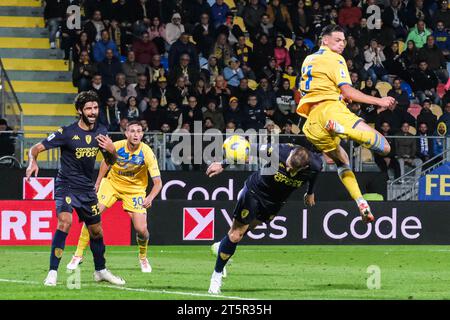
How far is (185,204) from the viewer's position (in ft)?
75.5

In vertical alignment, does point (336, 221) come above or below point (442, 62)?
below

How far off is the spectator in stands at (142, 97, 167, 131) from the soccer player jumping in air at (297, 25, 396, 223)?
11.4 meters

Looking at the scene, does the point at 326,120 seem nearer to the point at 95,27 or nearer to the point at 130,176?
the point at 130,176

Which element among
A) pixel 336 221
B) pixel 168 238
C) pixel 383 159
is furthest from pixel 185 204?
pixel 383 159

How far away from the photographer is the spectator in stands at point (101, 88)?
26.5 m

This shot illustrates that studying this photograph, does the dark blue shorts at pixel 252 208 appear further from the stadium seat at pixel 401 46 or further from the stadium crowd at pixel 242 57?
the stadium seat at pixel 401 46

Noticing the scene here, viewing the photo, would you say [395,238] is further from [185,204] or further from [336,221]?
[185,204]

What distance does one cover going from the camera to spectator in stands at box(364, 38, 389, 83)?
2967 cm

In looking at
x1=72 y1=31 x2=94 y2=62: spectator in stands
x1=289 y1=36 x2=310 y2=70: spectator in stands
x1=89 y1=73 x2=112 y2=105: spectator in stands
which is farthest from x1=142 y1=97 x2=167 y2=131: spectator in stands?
x1=289 y1=36 x2=310 y2=70: spectator in stands

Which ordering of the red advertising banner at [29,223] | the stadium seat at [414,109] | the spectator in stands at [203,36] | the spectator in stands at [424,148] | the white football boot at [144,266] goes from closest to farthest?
the white football boot at [144,266]
the red advertising banner at [29,223]
the spectator in stands at [424,148]
the stadium seat at [414,109]
the spectator in stands at [203,36]

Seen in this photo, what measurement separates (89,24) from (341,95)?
48.0 feet

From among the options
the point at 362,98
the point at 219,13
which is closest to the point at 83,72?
the point at 219,13

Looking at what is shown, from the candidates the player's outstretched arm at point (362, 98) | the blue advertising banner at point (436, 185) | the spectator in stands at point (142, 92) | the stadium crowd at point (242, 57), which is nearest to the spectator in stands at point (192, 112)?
the stadium crowd at point (242, 57)

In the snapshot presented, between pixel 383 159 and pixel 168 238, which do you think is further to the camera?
pixel 383 159
